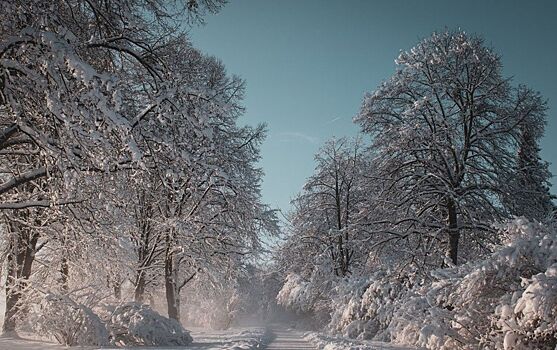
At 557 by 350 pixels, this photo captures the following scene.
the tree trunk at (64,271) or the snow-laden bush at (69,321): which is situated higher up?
the tree trunk at (64,271)

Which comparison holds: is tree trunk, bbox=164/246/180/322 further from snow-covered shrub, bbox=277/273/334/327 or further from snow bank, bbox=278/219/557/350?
snow bank, bbox=278/219/557/350

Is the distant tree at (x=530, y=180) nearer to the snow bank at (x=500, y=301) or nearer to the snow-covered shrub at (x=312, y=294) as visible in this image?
the snow bank at (x=500, y=301)

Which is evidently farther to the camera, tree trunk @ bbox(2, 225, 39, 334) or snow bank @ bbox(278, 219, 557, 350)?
tree trunk @ bbox(2, 225, 39, 334)

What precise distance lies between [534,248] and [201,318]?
43203mm

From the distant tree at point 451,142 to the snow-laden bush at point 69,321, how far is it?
A: 818 cm

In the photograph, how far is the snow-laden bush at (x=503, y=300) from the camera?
620cm

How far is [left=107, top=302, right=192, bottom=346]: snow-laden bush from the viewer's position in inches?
419

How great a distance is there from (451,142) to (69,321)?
35.7 feet

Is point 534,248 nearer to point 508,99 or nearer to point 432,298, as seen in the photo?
point 432,298

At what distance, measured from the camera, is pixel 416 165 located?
43.7ft

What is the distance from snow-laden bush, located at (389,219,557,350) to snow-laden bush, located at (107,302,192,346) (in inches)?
241

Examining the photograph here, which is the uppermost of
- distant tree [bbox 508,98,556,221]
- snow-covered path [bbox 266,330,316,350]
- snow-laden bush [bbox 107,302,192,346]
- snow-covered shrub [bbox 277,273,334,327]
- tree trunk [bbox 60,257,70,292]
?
distant tree [bbox 508,98,556,221]

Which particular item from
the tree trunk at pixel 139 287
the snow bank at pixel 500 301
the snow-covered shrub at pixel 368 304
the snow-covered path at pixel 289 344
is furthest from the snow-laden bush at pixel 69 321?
the snow-covered shrub at pixel 368 304

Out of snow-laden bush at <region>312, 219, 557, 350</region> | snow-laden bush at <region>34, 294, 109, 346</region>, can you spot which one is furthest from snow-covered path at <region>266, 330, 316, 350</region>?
snow-laden bush at <region>34, 294, 109, 346</region>
